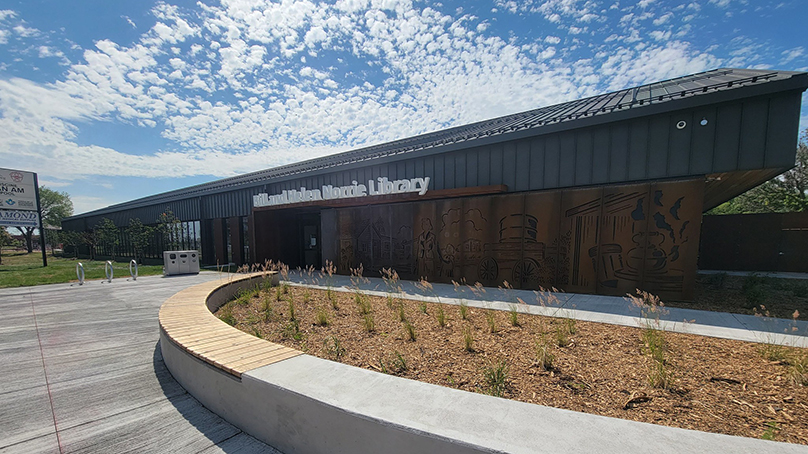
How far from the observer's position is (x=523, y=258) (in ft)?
30.2

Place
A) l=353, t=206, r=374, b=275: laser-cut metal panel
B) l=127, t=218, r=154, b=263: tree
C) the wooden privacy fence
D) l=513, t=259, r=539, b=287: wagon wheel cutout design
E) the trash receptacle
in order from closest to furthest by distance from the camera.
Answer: l=513, t=259, r=539, b=287: wagon wheel cutout design, l=353, t=206, r=374, b=275: laser-cut metal panel, the wooden privacy fence, the trash receptacle, l=127, t=218, r=154, b=263: tree

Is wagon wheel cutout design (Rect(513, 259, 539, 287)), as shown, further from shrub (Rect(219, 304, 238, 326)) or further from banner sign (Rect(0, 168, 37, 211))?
banner sign (Rect(0, 168, 37, 211))

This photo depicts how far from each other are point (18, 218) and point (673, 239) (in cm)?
3486

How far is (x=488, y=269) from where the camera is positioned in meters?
9.79

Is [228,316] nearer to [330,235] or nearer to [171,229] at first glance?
[330,235]

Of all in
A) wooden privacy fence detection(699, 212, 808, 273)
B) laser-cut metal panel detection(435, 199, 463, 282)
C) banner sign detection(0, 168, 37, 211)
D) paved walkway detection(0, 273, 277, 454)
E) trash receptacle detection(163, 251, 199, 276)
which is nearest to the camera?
paved walkway detection(0, 273, 277, 454)

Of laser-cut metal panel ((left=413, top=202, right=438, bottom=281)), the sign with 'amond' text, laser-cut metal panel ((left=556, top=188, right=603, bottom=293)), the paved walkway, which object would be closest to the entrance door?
the sign with 'amond' text

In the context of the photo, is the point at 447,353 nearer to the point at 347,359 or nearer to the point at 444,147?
the point at 347,359

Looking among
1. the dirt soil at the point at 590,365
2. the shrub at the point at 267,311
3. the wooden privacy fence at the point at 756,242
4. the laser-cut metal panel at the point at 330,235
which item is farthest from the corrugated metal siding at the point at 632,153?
the wooden privacy fence at the point at 756,242

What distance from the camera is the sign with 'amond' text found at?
34.8 feet

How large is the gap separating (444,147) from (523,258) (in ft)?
14.5

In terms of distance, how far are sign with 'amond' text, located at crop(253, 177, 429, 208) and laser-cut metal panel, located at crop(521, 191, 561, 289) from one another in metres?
3.52

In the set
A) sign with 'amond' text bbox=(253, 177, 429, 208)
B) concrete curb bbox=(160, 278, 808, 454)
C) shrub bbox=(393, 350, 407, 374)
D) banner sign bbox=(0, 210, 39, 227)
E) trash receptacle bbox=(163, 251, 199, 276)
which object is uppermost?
sign with 'amond' text bbox=(253, 177, 429, 208)

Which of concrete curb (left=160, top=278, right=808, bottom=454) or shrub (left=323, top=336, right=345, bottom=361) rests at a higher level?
concrete curb (left=160, top=278, right=808, bottom=454)
